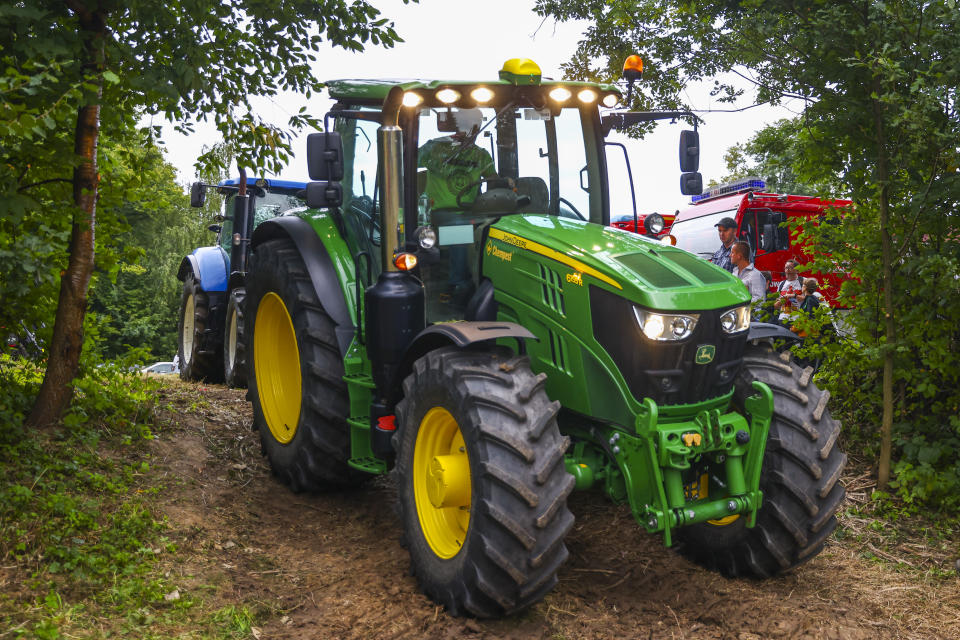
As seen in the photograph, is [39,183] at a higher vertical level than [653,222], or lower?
higher

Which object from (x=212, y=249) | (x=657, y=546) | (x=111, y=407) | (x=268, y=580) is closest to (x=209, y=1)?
(x=111, y=407)

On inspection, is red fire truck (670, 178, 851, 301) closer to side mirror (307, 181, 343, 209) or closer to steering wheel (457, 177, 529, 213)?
steering wheel (457, 177, 529, 213)

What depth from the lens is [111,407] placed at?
5883mm

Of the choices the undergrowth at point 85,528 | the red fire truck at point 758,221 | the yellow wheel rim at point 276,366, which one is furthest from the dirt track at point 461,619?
the red fire truck at point 758,221

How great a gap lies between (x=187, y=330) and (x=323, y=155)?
23.8 ft

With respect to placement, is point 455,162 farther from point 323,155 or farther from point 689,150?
point 689,150

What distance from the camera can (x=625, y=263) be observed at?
395cm

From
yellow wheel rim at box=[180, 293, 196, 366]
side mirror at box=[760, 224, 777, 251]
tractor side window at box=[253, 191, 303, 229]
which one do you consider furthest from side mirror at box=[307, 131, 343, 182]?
side mirror at box=[760, 224, 777, 251]

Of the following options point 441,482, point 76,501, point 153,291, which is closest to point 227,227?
point 76,501

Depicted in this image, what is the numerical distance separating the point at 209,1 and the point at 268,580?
10.6ft

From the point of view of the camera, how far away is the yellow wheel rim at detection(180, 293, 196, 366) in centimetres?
1091

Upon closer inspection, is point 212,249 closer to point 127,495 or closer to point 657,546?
point 127,495

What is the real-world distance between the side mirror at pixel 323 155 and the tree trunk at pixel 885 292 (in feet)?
11.7

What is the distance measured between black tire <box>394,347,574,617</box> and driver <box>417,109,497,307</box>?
1.01 meters
